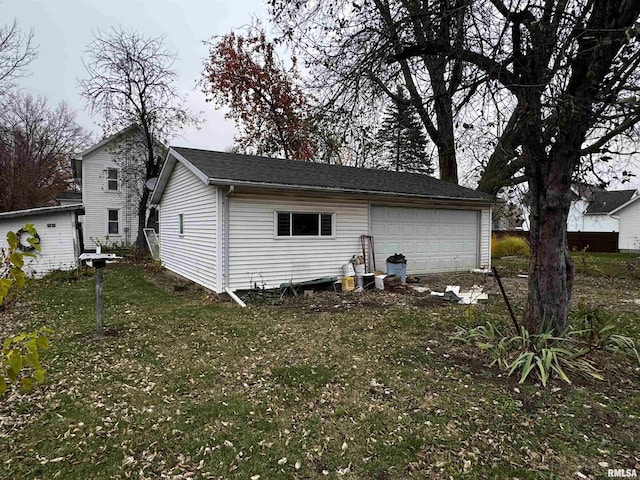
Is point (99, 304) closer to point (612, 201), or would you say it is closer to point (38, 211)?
point (38, 211)

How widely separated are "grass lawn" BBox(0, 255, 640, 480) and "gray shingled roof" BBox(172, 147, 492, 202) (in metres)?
3.62

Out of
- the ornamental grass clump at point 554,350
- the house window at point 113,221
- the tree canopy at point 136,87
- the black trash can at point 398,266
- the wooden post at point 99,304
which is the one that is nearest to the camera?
the ornamental grass clump at point 554,350

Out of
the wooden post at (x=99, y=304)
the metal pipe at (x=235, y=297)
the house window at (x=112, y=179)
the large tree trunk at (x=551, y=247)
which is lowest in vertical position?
the metal pipe at (x=235, y=297)

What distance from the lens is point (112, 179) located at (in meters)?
21.4

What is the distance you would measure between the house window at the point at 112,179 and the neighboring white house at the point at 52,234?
1006 centimetres

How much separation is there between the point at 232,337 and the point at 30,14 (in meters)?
13.2

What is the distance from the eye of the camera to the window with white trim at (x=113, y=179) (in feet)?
70.0

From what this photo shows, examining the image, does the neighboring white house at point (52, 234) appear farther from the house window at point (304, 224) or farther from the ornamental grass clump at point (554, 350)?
the ornamental grass clump at point (554, 350)

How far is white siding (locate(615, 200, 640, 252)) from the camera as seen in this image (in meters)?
22.9

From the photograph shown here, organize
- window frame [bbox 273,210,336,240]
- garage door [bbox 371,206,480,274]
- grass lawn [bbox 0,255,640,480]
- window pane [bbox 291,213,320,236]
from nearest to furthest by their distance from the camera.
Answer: grass lawn [bbox 0,255,640,480]
window frame [bbox 273,210,336,240]
window pane [bbox 291,213,320,236]
garage door [bbox 371,206,480,274]

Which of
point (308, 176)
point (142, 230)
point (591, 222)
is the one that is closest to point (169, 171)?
point (308, 176)

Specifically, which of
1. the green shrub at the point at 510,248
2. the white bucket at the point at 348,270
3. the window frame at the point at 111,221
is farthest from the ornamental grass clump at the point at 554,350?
the window frame at the point at 111,221

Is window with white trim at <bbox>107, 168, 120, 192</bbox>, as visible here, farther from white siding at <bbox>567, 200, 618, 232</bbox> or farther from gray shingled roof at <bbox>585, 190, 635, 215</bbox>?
Answer: gray shingled roof at <bbox>585, 190, 635, 215</bbox>
